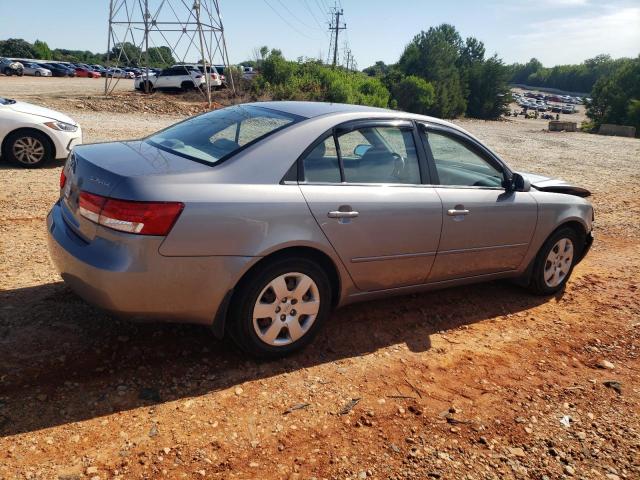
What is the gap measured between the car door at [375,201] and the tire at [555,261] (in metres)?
1.48

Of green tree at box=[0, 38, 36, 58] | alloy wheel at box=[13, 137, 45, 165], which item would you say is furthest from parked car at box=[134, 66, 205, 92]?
green tree at box=[0, 38, 36, 58]

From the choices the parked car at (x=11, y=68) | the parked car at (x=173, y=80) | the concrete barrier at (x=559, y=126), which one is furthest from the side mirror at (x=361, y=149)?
the parked car at (x=11, y=68)

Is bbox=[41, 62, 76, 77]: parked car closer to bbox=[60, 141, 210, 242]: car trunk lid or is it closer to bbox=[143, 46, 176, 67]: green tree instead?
bbox=[143, 46, 176, 67]: green tree

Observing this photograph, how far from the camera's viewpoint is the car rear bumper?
288cm

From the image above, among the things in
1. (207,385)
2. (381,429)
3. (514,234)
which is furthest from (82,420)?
(514,234)

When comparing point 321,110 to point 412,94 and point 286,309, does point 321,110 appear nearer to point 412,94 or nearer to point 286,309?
point 286,309

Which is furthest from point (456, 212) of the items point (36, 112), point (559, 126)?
point (559, 126)

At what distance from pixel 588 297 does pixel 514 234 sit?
4.65 feet

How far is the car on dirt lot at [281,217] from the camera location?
2941mm

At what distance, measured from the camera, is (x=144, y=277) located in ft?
9.52

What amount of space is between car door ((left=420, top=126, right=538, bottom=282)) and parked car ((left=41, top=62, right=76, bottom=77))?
192 ft

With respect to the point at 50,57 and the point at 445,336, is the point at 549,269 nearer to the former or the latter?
the point at 445,336

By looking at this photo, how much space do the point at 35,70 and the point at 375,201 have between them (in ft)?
183

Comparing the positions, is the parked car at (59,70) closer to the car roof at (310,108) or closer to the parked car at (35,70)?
the parked car at (35,70)
